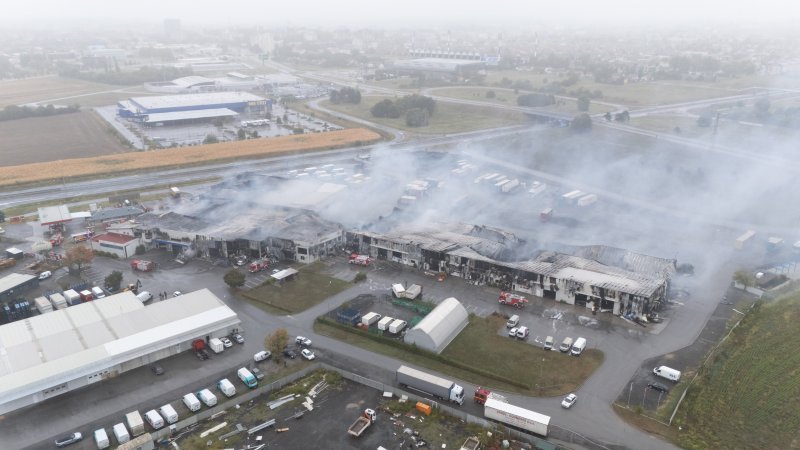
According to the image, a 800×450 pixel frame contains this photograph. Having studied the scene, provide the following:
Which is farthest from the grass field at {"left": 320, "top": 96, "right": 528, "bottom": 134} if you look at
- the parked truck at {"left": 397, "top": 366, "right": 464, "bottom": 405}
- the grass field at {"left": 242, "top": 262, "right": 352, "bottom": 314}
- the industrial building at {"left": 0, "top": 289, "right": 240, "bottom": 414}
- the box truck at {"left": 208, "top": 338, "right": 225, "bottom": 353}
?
the parked truck at {"left": 397, "top": 366, "right": 464, "bottom": 405}

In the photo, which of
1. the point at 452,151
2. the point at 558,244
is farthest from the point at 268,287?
the point at 452,151

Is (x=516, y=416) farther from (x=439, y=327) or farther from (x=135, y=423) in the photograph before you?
(x=135, y=423)

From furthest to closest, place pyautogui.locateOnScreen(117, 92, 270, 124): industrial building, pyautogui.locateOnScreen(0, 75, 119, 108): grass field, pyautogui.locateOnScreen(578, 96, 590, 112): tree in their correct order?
pyautogui.locateOnScreen(0, 75, 119, 108): grass field < pyautogui.locateOnScreen(578, 96, 590, 112): tree < pyautogui.locateOnScreen(117, 92, 270, 124): industrial building

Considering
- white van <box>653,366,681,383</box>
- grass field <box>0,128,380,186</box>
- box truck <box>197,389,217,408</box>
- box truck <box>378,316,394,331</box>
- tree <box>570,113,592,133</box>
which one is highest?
tree <box>570,113,592,133</box>

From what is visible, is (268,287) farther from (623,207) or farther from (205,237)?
(623,207)

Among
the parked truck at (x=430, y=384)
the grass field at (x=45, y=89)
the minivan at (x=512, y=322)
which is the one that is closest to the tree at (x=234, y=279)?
the parked truck at (x=430, y=384)

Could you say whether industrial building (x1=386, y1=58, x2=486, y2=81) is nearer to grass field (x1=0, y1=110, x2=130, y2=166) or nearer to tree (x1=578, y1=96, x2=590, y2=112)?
tree (x1=578, y1=96, x2=590, y2=112)
